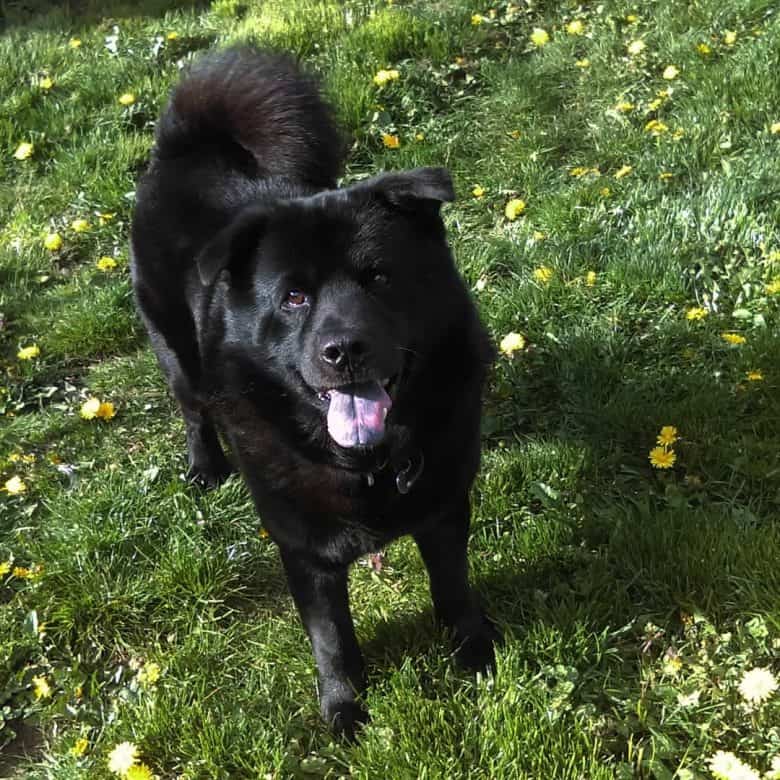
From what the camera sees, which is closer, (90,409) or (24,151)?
Answer: (90,409)

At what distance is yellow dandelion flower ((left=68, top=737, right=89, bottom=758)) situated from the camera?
6.86 ft

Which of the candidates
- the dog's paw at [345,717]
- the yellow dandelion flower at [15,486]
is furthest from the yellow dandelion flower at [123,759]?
the yellow dandelion flower at [15,486]

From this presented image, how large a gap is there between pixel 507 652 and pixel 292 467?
27.5 inches

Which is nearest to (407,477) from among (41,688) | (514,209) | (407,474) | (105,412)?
(407,474)

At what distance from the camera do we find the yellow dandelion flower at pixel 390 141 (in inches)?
169

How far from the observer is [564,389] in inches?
116

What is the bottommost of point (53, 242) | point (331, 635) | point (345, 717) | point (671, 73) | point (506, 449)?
point (345, 717)

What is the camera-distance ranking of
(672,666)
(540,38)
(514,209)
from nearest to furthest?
(672,666)
(514,209)
(540,38)

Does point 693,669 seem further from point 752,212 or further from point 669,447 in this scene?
point 752,212

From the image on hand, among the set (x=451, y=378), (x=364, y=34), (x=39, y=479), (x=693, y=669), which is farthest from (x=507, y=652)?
(x=364, y=34)

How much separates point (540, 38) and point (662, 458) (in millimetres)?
3182

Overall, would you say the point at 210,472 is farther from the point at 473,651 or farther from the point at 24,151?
the point at 24,151

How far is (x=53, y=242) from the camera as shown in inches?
159

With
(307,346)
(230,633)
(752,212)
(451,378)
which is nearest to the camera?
(307,346)
